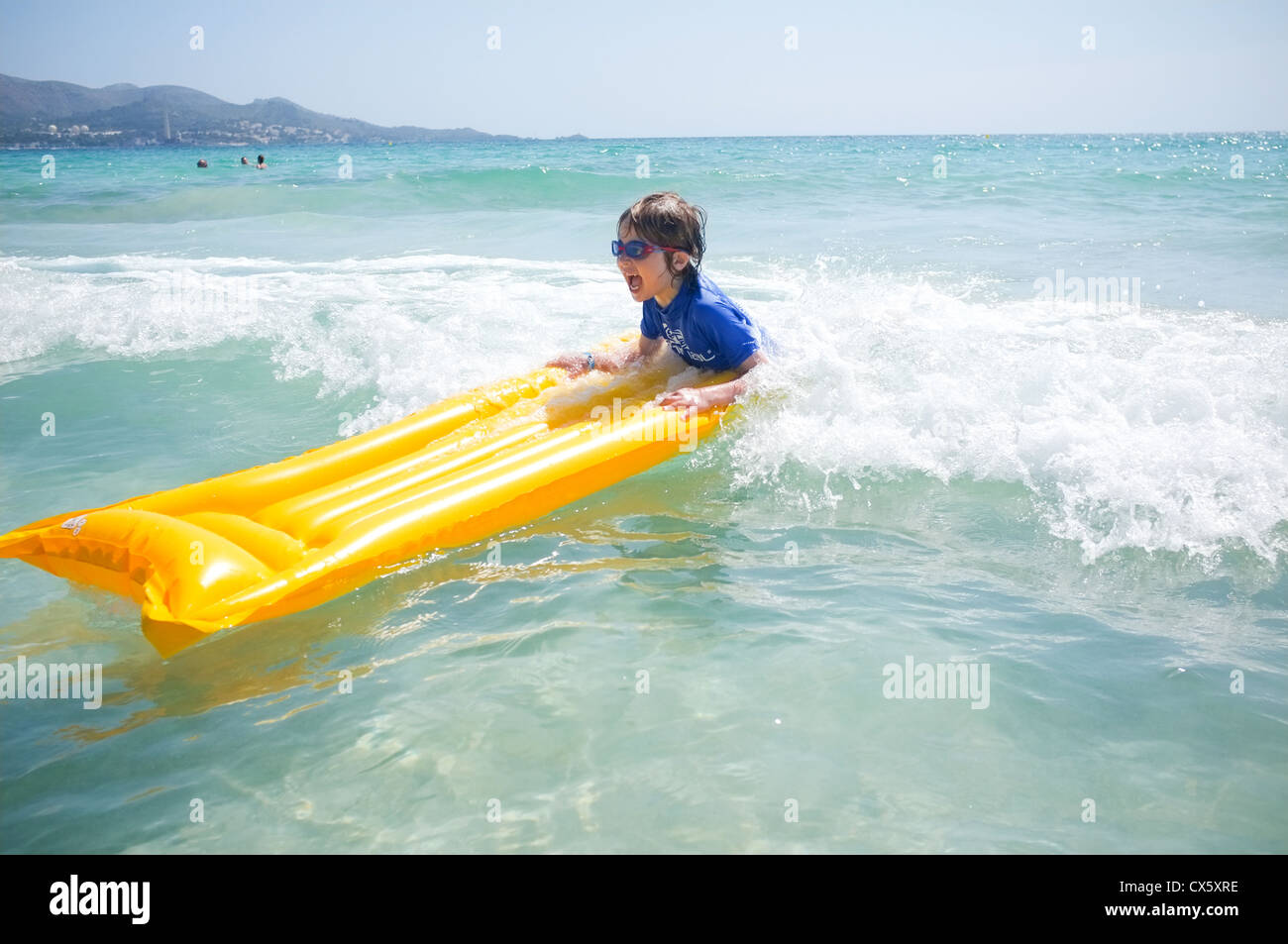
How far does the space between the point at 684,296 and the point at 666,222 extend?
315 millimetres

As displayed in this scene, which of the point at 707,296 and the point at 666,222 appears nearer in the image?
the point at 666,222

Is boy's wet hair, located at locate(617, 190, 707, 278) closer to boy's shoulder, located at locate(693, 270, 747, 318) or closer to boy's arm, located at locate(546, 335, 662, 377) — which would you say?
boy's shoulder, located at locate(693, 270, 747, 318)

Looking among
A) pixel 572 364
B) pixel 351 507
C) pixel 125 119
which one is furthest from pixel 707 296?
pixel 125 119

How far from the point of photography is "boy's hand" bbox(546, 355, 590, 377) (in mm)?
4100

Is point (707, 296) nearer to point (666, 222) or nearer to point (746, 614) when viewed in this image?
point (666, 222)

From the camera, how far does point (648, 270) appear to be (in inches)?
141

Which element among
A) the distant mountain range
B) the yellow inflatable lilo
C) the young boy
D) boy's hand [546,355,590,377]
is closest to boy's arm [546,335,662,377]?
boy's hand [546,355,590,377]

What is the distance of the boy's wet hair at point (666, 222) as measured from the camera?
350 centimetres

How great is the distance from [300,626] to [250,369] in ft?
11.4

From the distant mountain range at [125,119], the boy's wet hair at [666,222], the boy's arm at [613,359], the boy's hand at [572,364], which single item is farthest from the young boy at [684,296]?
the distant mountain range at [125,119]

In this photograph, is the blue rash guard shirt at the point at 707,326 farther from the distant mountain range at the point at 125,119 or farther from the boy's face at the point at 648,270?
the distant mountain range at the point at 125,119

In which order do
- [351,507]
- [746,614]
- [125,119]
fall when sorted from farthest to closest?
[125,119]
[351,507]
[746,614]

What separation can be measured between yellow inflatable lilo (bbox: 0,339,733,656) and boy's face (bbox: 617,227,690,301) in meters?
0.45
